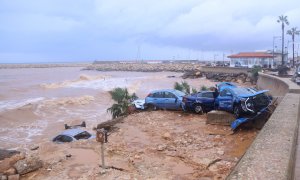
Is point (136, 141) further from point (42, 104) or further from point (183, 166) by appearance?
point (42, 104)

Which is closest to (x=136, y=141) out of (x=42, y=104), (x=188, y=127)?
(x=188, y=127)

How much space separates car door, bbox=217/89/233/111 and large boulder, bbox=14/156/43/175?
26.5 ft

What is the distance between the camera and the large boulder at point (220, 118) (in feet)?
49.4

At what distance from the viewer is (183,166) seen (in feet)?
35.3

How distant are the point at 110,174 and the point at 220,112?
6.86 metres

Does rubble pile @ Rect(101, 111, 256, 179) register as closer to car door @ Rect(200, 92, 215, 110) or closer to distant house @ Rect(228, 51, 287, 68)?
car door @ Rect(200, 92, 215, 110)

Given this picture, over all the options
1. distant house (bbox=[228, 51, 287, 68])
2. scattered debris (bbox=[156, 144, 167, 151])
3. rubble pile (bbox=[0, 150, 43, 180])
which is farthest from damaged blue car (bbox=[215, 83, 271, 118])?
distant house (bbox=[228, 51, 287, 68])

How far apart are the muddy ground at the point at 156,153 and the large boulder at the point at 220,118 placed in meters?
0.32

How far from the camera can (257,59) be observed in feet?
258

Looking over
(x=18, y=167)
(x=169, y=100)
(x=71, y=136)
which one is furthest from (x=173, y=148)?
(x=169, y=100)

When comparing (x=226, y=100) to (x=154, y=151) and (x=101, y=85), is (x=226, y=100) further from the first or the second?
(x=101, y=85)

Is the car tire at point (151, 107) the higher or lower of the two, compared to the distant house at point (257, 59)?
lower

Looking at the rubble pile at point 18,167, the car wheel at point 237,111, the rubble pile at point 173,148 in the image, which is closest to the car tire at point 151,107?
the rubble pile at point 173,148

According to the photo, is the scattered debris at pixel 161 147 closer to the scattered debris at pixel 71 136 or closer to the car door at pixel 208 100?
the scattered debris at pixel 71 136
